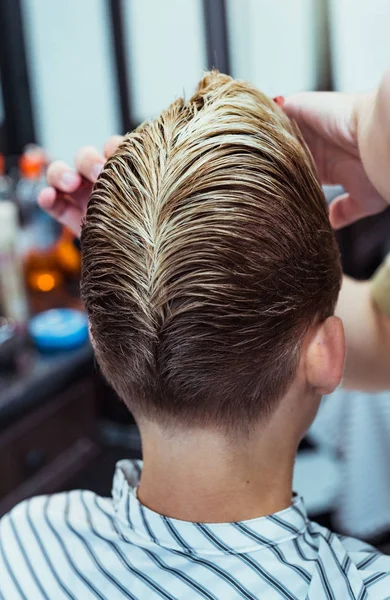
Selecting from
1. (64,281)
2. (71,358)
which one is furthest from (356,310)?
(64,281)

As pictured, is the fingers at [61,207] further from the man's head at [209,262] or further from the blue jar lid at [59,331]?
the blue jar lid at [59,331]

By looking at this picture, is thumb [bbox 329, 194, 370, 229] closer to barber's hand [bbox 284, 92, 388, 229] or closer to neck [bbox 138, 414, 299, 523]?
barber's hand [bbox 284, 92, 388, 229]

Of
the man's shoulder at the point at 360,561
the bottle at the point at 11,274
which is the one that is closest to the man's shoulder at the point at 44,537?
the man's shoulder at the point at 360,561

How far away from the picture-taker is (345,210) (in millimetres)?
1146

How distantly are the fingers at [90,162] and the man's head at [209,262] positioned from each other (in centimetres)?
17

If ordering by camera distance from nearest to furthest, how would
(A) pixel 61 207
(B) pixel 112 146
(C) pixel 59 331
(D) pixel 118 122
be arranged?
(B) pixel 112 146 < (A) pixel 61 207 < (C) pixel 59 331 < (D) pixel 118 122

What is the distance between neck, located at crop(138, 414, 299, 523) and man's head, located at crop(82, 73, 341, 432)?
0.08ft

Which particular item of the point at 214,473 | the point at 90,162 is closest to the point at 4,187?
the point at 90,162

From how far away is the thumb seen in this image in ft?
3.73

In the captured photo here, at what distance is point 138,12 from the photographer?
255 cm

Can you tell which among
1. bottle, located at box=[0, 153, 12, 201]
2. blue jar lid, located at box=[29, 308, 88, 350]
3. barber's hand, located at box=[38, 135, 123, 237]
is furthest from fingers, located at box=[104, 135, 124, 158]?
bottle, located at box=[0, 153, 12, 201]

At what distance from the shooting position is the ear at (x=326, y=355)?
2.61ft

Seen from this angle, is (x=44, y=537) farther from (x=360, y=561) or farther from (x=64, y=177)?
(x=64, y=177)

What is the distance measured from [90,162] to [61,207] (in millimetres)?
132
